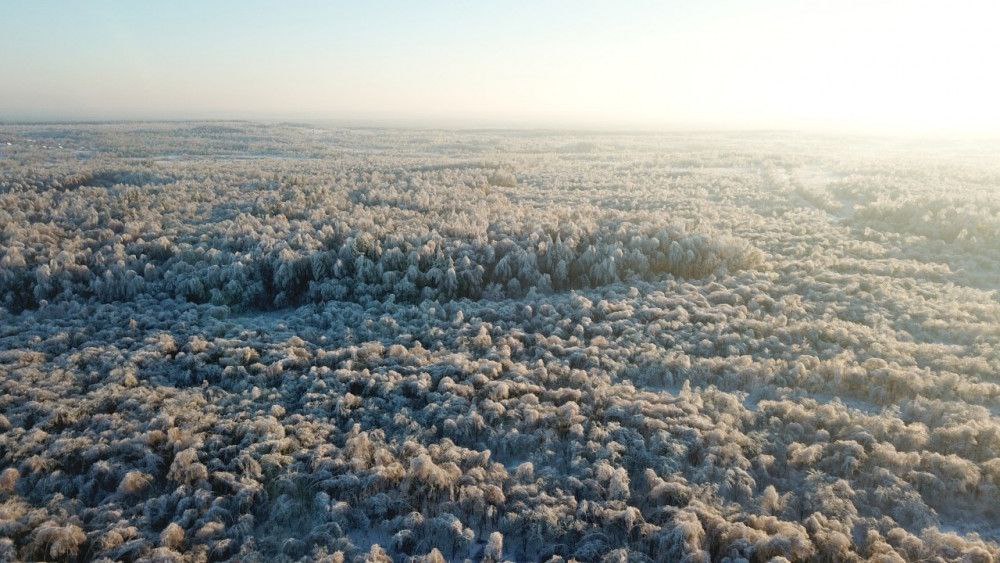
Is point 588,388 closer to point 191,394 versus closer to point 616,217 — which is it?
point 191,394

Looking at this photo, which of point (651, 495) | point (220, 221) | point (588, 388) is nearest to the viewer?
point (651, 495)

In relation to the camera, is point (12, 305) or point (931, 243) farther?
point (931, 243)

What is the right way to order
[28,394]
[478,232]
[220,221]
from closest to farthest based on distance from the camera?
[28,394]
[478,232]
[220,221]

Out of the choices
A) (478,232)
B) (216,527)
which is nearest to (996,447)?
(216,527)

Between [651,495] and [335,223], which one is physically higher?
[335,223]

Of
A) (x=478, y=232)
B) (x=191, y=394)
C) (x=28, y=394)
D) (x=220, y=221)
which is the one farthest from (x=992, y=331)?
(x=220, y=221)

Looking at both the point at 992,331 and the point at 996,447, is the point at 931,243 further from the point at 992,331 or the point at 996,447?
the point at 996,447
